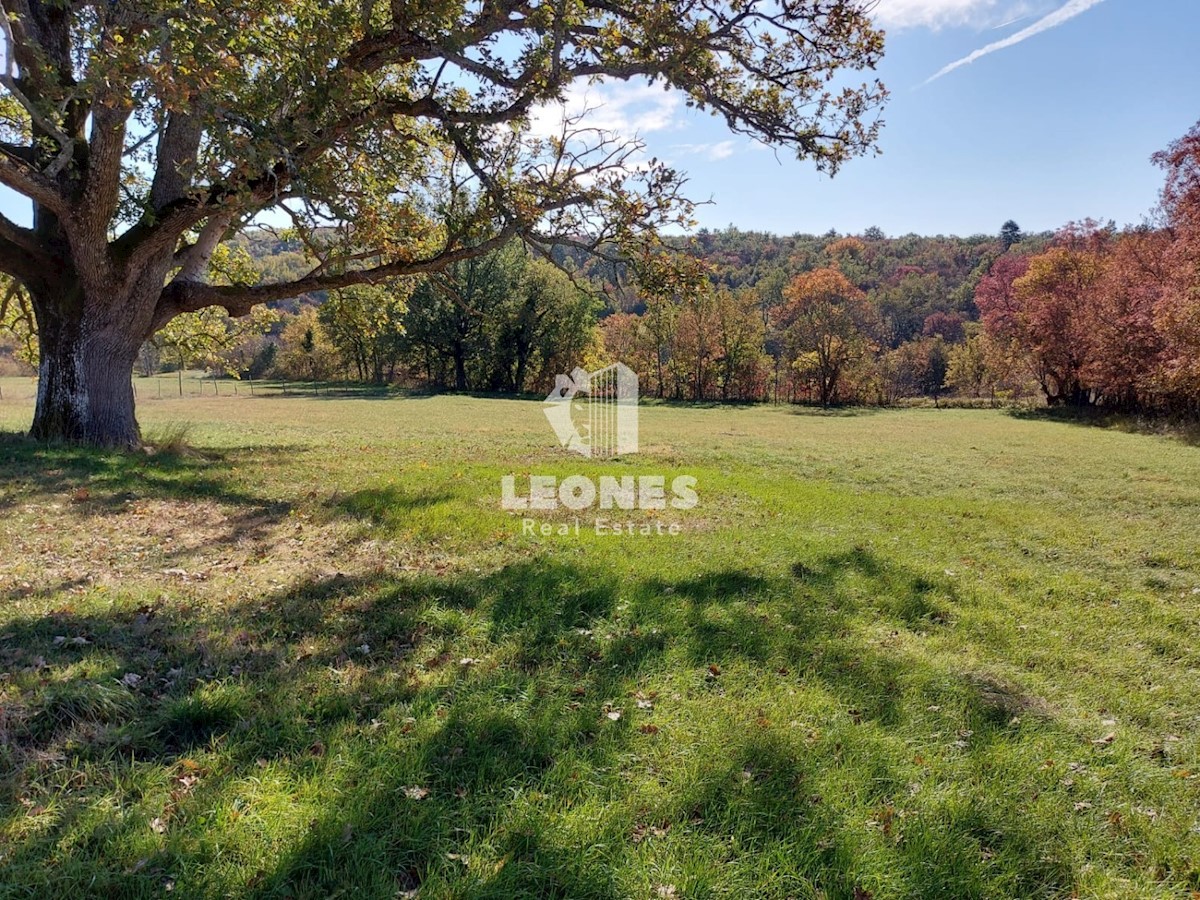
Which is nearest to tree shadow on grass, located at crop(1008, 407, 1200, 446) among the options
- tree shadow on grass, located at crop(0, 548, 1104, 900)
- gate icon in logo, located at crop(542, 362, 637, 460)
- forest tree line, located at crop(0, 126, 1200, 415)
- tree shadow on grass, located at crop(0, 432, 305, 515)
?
forest tree line, located at crop(0, 126, 1200, 415)

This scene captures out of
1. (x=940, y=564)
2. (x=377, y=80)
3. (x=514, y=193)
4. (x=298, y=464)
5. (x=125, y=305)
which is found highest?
(x=377, y=80)

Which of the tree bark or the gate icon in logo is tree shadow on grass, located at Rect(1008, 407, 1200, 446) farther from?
the tree bark

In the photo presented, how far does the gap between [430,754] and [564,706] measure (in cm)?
81

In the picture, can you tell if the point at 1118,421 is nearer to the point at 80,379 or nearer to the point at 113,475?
the point at 113,475

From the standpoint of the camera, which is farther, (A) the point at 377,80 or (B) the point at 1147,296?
(B) the point at 1147,296

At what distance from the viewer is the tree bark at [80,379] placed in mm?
9086

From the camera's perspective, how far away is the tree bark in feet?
29.8

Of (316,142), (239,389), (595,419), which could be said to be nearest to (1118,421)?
(595,419)

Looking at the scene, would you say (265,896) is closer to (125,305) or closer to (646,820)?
(646,820)

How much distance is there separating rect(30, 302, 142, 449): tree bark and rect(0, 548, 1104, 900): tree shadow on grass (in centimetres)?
734

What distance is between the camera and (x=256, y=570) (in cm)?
510

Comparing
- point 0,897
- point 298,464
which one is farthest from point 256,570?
point 298,464

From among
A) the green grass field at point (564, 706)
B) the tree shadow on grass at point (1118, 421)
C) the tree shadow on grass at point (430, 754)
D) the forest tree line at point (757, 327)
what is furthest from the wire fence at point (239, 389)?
the tree shadow on grass at point (1118, 421)

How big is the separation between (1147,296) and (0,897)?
117 ft
